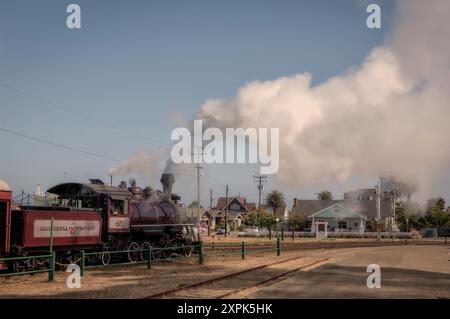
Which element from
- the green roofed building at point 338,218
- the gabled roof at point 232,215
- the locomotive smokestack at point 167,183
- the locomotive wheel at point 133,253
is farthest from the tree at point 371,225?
the locomotive wheel at point 133,253

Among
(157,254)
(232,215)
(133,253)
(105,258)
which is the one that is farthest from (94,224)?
(232,215)

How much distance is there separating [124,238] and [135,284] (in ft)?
26.6

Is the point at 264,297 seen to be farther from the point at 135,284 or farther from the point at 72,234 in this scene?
the point at 72,234

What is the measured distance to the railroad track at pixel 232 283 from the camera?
567 inches

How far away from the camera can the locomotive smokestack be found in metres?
29.2

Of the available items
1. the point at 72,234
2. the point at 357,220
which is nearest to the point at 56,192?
the point at 72,234

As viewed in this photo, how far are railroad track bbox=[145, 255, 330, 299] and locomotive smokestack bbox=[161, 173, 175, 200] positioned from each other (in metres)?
7.83

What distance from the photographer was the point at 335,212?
84.6 m

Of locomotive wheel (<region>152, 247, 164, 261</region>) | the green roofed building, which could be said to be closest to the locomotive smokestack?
locomotive wheel (<region>152, 247, 164, 261</region>)

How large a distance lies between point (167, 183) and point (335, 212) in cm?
5893

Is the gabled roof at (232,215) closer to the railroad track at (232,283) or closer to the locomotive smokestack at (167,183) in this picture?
the locomotive smokestack at (167,183)

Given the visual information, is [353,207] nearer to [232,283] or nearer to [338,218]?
[338,218]

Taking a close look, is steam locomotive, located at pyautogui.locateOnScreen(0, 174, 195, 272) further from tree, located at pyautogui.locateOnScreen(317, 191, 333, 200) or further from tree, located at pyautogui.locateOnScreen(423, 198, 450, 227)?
tree, located at pyautogui.locateOnScreen(317, 191, 333, 200)
